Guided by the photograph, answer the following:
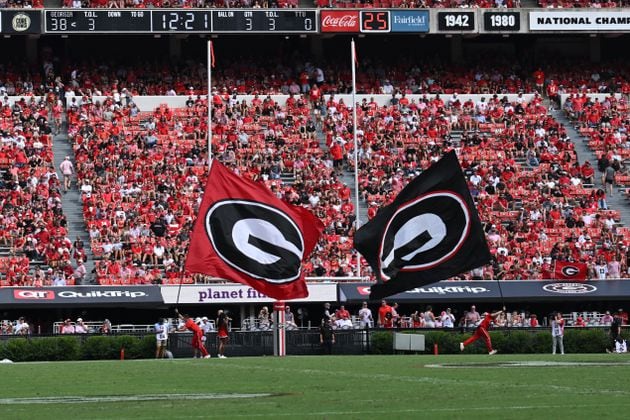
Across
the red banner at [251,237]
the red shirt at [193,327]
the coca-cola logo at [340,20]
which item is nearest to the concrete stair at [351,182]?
the coca-cola logo at [340,20]

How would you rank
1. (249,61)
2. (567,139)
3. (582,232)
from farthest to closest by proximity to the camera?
(249,61)
(567,139)
(582,232)

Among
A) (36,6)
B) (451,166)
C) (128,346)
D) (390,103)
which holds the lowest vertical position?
(128,346)

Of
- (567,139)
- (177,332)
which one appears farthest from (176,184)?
(567,139)

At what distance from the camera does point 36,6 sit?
189 ft

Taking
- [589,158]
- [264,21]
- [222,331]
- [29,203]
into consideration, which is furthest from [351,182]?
[222,331]

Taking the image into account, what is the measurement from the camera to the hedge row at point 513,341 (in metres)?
36.9

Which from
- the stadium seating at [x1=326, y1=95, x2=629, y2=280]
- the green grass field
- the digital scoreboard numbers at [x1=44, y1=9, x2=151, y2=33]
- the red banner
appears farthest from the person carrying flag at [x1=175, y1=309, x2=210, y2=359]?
the digital scoreboard numbers at [x1=44, y1=9, x2=151, y2=33]

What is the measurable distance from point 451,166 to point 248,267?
6418 millimetres

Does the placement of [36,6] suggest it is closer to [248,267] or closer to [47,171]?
[47,171]

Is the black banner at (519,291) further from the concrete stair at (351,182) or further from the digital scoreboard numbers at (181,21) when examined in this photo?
the digital scoreboard numbers at (181,21)

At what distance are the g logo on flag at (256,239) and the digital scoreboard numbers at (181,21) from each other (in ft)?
88.8

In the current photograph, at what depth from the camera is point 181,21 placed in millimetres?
58000

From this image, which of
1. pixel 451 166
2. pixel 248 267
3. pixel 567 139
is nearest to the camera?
pixel 451 166

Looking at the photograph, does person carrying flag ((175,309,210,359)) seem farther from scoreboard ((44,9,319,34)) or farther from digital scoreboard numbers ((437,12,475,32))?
digital scoreboard numbers ((437,12,475,32))
